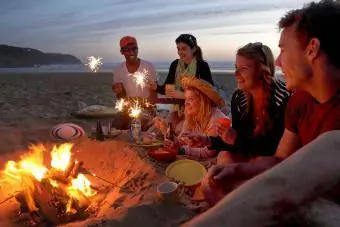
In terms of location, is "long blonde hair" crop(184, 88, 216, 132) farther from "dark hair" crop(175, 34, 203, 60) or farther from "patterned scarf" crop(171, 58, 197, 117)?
"dark hair" crop(175, 34, 203, 60)

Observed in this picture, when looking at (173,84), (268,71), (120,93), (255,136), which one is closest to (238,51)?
(268,71)

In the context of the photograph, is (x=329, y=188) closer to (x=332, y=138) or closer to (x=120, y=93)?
(x=332, y=138)

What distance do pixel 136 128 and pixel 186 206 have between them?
2634mm

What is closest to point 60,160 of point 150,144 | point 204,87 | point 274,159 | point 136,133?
point 150,144

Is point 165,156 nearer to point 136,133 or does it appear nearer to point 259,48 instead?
point 136,133

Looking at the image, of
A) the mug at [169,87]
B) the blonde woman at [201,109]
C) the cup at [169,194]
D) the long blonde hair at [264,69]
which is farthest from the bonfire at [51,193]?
the mug at [169,87]

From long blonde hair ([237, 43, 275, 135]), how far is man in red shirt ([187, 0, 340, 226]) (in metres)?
1.05

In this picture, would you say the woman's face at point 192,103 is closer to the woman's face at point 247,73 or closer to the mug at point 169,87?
the woman's face at point 247,73

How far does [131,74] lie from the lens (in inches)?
298

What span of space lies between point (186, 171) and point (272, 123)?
48.3 inches

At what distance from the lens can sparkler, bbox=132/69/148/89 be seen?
734cm

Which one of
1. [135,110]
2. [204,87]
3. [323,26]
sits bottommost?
[135,110]

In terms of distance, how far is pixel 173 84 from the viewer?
7062 millimetres

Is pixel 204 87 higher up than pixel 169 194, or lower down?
higher up
